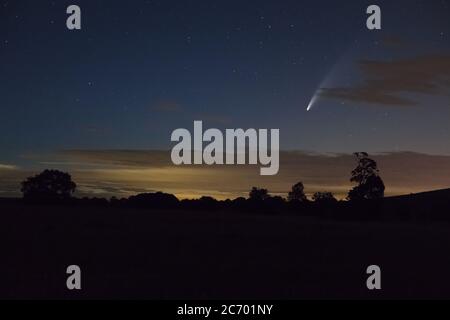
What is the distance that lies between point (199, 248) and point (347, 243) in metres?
6.25

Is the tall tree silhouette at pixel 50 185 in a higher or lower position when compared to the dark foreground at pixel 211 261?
higher

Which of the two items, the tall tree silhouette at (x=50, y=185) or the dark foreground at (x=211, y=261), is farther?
the tall tree silhouette at (x=50, y=185)

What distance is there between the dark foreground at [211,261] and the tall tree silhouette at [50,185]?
20048mm

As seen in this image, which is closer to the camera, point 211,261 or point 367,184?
point 211,261

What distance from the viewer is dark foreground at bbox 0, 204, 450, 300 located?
12430mm

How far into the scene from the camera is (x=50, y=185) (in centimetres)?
4891

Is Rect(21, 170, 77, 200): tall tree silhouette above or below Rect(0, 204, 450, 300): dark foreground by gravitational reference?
above

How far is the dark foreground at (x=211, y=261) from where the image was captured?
12.4 meters

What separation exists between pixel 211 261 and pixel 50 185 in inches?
1399

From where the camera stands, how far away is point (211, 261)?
54.6 ft

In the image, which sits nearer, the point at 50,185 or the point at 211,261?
the point at 211,261

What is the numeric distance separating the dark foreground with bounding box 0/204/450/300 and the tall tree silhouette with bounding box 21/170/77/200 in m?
20.0

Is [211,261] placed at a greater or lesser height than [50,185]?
lesser

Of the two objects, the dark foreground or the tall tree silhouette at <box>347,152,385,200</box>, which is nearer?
the dark foreground
